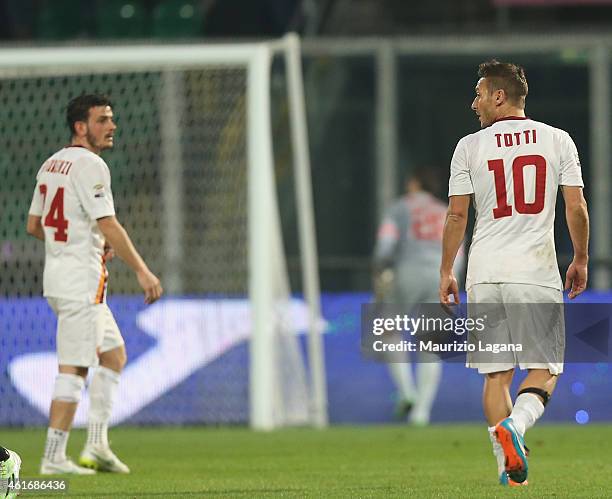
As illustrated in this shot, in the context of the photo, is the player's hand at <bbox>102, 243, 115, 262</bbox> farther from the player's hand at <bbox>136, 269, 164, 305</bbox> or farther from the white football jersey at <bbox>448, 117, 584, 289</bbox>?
the white football jersey at <bbox>448, 117, 584, 289</bbox>

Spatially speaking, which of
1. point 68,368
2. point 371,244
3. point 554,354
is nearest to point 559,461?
point 554,354

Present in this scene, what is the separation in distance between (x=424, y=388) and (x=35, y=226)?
16.8 feet

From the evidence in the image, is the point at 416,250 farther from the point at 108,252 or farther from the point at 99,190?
the point at 99,190

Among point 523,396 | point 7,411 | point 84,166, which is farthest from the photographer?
point 7,411

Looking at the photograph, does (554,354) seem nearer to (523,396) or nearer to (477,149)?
(523,396)

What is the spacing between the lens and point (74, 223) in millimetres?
7820

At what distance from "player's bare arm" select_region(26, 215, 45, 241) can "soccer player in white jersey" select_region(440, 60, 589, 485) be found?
94.6 inches

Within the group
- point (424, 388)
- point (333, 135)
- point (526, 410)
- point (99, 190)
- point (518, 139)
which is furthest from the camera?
point (333, 135)

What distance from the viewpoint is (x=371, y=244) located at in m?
15.0

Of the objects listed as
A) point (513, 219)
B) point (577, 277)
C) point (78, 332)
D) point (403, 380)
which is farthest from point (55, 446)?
point (403, 380)

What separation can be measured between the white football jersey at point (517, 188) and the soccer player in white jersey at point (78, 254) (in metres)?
1.87

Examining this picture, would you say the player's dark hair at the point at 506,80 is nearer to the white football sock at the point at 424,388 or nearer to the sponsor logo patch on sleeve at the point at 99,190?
the sponsor logo patch on sleeve at the point at 99,190

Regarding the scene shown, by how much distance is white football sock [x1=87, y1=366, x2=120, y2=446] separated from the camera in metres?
7.97

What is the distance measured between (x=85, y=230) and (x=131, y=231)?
4.83 m
